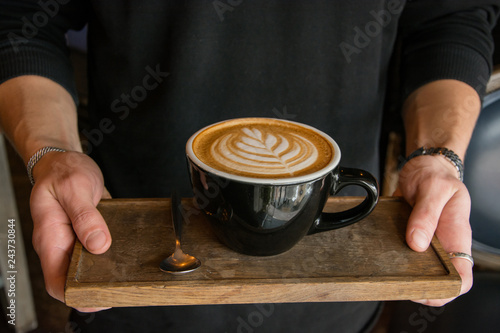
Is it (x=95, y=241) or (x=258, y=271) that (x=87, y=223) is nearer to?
(x=95, y=241)

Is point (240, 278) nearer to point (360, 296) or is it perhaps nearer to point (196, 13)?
point (360, 296)

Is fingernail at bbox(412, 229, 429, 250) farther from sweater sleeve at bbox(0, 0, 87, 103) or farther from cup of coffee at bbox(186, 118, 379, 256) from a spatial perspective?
sweater sleeve at bbox(0, 0, 87, 103)

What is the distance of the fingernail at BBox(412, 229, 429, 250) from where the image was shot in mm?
667

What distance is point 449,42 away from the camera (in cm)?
101

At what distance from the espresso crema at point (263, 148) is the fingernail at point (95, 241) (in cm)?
20

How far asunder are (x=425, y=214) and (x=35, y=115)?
0.78m

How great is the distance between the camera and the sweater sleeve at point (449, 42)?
3.25 feet

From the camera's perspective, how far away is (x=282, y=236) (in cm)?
62

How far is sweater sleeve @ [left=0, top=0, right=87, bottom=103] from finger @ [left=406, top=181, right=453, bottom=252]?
789 mm

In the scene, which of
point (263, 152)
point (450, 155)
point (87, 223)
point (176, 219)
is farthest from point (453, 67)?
point (87, 223)

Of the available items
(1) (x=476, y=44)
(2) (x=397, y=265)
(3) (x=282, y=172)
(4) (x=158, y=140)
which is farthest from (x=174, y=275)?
(1) (x=476, y=44)

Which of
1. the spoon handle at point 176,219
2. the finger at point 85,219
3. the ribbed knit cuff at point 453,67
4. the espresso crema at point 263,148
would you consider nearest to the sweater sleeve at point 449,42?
the ribbed knit cuff at point 453,67

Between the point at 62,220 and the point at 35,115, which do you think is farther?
the point at 35,115

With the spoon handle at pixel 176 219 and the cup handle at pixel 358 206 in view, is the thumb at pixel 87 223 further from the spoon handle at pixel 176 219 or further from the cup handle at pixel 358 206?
the cup handle at pixel 358 206
